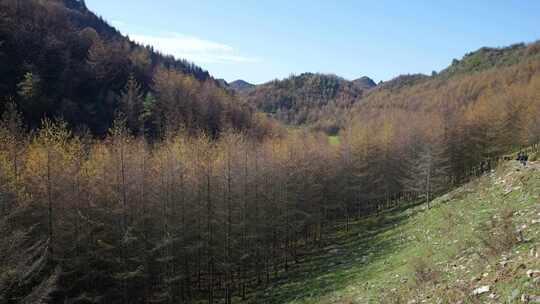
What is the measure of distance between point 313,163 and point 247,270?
1602cm

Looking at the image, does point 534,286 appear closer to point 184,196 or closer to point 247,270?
point 184,196

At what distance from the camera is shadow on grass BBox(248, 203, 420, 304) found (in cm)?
2488

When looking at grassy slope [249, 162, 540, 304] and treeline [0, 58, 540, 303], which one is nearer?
grassy slope [249, 162, 540, 304]

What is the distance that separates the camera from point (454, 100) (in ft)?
457

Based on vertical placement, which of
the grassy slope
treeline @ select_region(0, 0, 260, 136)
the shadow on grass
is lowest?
the shadow on grass

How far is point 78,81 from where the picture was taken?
7706 centimetres

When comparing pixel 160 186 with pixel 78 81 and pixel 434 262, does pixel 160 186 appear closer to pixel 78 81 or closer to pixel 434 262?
pixel 434 262

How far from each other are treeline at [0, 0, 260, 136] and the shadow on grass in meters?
45.6

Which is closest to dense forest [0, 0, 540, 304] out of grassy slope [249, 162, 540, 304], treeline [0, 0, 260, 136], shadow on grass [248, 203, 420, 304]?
treeline [0, 0, 260, 136]

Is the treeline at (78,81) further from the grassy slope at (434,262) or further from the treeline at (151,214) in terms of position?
the grassy slope at (434,262)

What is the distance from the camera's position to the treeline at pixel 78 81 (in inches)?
2633

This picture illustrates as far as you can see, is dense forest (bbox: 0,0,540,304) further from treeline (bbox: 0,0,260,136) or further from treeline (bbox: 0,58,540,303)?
treeline (bbox: 0,0,260,136)

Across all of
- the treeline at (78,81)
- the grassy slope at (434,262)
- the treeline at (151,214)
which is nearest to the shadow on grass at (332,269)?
the grassy slope at (434,262)

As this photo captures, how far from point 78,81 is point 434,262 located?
80.3 m
